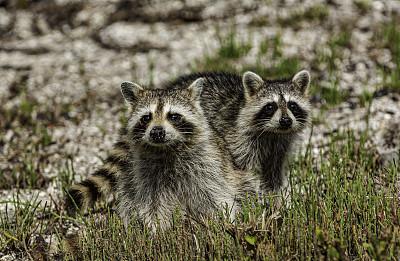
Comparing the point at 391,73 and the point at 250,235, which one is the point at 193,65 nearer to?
the point at 391,73

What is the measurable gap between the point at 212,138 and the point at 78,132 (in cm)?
276

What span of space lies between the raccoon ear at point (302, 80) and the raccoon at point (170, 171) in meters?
1.28

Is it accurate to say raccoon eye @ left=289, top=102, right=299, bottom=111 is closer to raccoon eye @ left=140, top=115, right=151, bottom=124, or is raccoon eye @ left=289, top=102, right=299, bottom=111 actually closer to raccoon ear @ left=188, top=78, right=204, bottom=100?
raccoon ear @ left=188, top=78, right=204, bottom=100

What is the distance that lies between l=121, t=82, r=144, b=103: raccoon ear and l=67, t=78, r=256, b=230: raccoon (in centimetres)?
15

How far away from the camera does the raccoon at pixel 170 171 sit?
14.3 feet

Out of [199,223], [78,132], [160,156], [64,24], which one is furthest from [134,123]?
[64,24]

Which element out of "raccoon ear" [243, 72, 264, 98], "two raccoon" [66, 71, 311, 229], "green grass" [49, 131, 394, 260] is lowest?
"green grass" [49, 131, 394, 260]

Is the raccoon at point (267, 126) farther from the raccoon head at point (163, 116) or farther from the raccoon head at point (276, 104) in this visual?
the raccoon head at point (163, 116)

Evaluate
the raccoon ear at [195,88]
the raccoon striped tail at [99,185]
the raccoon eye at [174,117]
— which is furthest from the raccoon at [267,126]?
the raccoon striped tail at [99,185]

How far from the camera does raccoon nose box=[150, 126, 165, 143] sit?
4090 millimetres

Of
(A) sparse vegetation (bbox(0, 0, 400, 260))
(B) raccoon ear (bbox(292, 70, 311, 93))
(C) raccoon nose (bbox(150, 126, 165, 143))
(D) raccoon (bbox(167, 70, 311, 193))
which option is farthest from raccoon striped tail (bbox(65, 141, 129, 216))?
(B) raccoon ear (bbox(292, 70, 311, 93))

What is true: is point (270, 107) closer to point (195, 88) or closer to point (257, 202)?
point (195, 88)

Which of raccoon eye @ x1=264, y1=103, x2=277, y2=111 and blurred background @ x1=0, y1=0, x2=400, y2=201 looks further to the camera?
blurred background @ x1=0, y1=0, x2=400, y2=201

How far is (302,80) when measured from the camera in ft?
17.5
